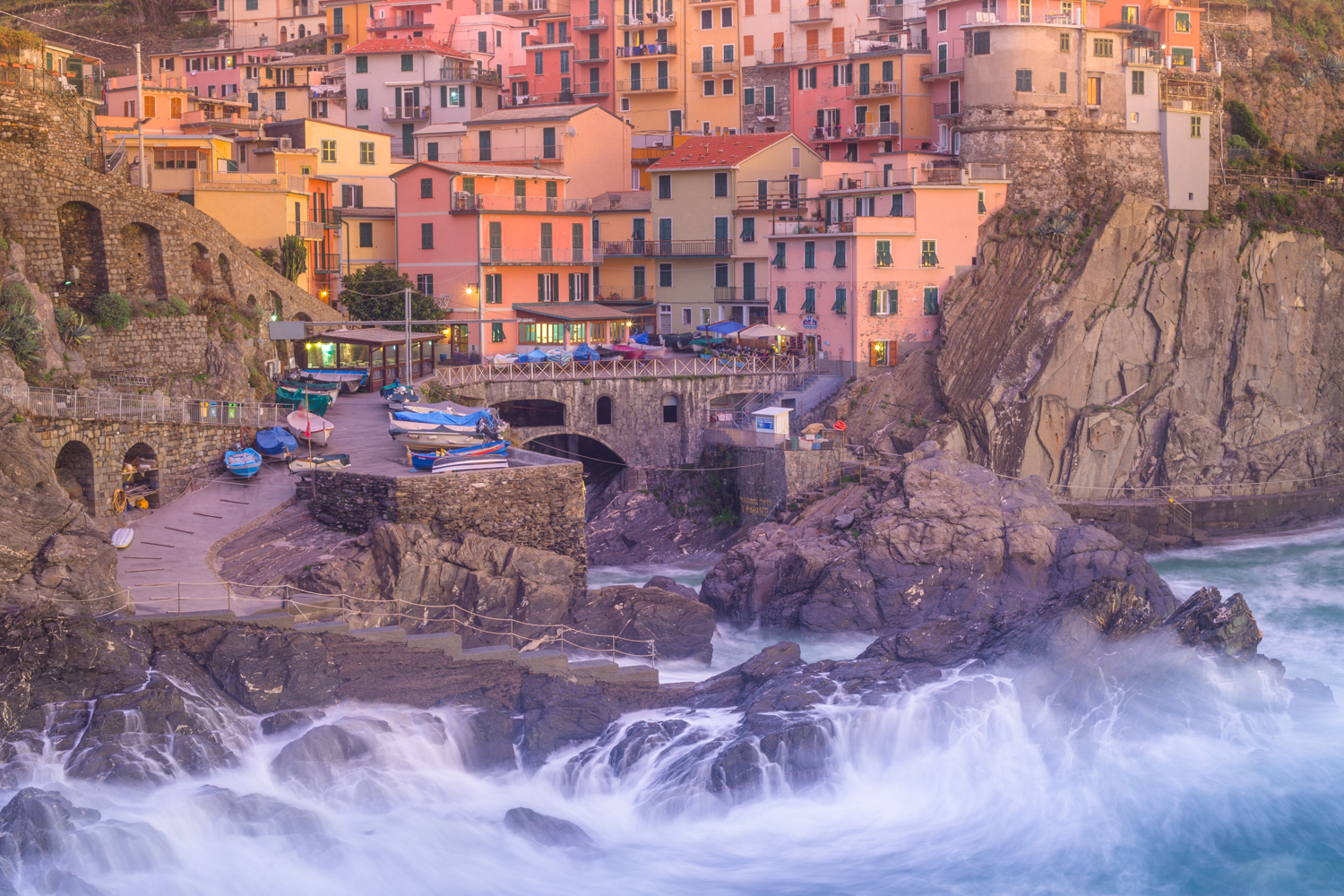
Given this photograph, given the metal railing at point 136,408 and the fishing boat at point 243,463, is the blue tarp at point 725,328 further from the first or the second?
the fishing boat at point 243,463

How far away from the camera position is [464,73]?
72500mm

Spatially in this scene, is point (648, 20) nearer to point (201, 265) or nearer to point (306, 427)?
point (201, 265)

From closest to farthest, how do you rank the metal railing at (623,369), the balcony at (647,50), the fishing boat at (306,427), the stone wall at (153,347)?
the fishing boat at (306,427), the stone wall at (153,347), the metal railing at (623,369), the balcony at (647,50)

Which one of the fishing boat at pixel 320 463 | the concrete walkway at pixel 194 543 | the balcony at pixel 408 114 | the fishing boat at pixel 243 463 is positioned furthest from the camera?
the balcony at pixel 408 114

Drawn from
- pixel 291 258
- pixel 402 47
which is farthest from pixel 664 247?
pixel 402 47

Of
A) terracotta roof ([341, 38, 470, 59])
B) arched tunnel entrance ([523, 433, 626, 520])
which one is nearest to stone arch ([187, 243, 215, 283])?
arched tunnel entrance ([523, 433, 626, 520])

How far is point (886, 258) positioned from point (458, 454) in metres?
21.4

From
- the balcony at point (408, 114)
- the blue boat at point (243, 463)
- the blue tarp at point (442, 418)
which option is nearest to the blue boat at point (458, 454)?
the blue tarp at point (442, 418)

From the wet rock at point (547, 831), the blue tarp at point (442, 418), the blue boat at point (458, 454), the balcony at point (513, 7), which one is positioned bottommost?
the wet rock at point (547, 831)

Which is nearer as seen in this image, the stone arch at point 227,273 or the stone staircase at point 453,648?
the stone staircase at point 453,648

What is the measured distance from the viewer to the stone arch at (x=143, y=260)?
42.6 metres

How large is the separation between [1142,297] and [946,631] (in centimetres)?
2109

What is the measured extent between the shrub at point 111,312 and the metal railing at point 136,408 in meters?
2.94

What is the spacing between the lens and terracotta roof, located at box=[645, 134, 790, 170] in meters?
57.8
